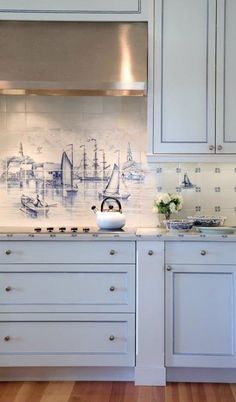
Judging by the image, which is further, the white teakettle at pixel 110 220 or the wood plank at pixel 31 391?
the white teakettle at pixel 110 220

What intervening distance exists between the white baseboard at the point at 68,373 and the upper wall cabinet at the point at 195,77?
1355 millimetres

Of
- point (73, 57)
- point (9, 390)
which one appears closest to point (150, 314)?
point (9, 390)

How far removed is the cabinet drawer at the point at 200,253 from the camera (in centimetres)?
251

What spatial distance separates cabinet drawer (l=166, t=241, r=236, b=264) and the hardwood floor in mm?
715

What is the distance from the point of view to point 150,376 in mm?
2527

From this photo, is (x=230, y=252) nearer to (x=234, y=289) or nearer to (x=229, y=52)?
(x=234, y=289)

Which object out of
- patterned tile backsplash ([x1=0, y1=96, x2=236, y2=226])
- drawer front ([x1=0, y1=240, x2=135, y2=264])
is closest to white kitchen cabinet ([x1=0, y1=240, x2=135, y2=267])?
drawer front ([x1=0, y1=240, x2=135, y2=264])

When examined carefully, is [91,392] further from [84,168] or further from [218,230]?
[84,168]

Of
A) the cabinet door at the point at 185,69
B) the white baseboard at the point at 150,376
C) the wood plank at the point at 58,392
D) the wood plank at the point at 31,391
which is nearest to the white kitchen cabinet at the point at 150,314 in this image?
the white baseboard at the point at 150,376

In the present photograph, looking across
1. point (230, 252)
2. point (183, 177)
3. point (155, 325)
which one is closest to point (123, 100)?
point (183, 177)

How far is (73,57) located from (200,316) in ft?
5.61

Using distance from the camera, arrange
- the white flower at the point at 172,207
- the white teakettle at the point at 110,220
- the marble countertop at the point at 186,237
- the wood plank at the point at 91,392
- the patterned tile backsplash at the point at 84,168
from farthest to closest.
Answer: the patterned tile backsplash at the point at 84,168
the white flower at the point at 172,207
the white teakettle at the point at 110,220
the marble countertop at the point at 186,237
the wood plank at the point at 91,392

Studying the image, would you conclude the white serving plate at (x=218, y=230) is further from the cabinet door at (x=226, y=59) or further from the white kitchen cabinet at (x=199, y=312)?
the cabinet door at (x=226, y=59)

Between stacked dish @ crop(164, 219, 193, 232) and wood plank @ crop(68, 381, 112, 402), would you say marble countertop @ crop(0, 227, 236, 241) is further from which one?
wood plank @ crop(68, 381, 112, 402)
